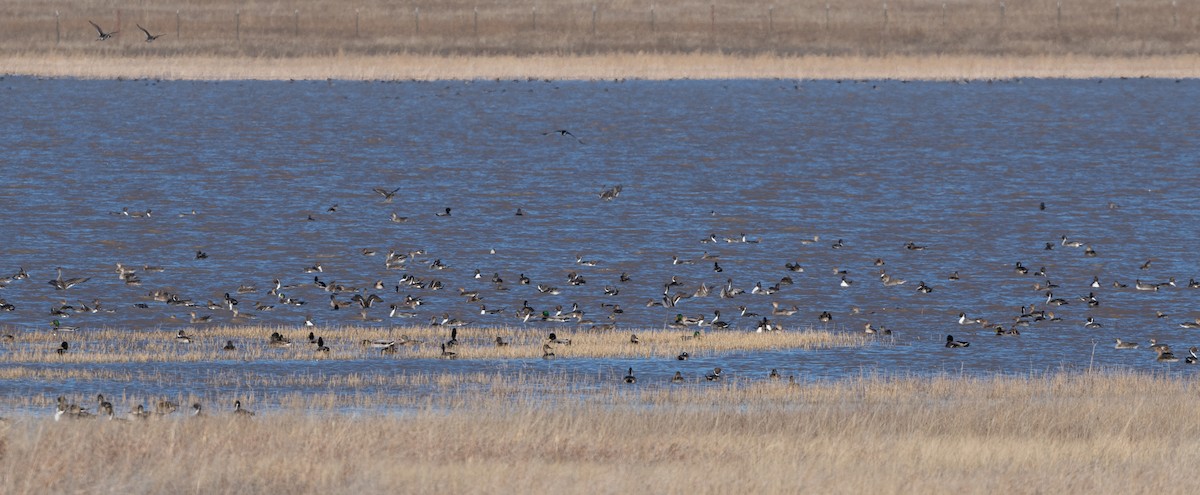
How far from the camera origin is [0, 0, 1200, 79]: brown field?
77.9 metres

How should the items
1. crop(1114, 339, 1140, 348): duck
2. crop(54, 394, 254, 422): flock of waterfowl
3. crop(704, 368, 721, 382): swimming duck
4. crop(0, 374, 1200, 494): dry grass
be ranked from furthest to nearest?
crop(1114, 339, 1140, 348): duck → crop(704, 368, 721, 382): swimming duck → crop(54, 394, 254, 422): flock of waterfowl → crop(0, 374, 1200, 494): dry grass

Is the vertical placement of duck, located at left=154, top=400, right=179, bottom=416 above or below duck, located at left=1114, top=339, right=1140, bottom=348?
above

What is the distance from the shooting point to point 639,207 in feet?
141

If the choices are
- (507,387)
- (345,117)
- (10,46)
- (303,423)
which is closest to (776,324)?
(507,387)

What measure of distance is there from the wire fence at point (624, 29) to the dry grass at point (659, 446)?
6154 centimetres

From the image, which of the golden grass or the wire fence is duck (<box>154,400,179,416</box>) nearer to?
the golden grass

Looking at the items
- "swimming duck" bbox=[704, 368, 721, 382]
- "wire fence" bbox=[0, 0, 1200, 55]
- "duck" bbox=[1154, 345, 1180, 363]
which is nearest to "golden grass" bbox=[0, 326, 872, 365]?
"swimming duck" bbox=[704, 368, 721, 382]

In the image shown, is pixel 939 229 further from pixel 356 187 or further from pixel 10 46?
pixel 10 46

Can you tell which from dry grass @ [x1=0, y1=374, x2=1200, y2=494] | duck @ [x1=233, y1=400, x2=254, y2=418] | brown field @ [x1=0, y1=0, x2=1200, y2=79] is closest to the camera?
dry grass @ [x1=0, y1=374, x2=1200, y2=494]

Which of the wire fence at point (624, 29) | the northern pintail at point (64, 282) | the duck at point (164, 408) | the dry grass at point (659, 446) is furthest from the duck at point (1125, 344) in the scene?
the wire fence at point (624, 29)

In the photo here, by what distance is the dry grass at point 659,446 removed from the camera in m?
14.8

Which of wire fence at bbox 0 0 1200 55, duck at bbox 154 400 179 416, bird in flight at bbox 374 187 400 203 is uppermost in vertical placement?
wire fence at bbox 0 0 1200 55

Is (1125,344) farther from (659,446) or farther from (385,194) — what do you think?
(385,194)

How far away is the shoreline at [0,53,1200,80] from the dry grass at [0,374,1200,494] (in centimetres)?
5593
